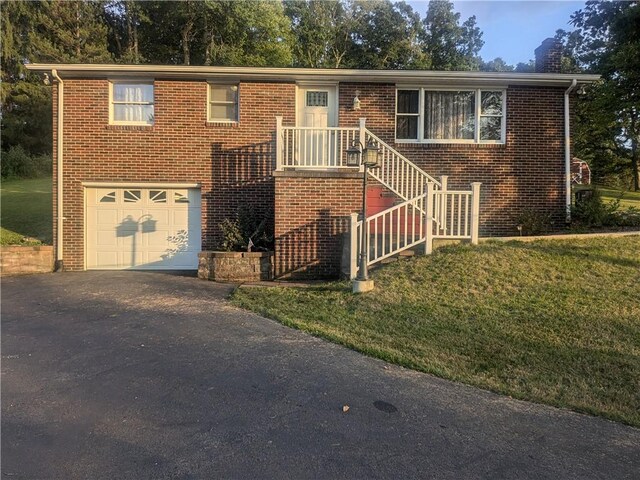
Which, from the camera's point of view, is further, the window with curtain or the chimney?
the chimney

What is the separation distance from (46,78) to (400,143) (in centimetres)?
892

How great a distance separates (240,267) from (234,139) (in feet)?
11.5

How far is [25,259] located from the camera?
10.4m

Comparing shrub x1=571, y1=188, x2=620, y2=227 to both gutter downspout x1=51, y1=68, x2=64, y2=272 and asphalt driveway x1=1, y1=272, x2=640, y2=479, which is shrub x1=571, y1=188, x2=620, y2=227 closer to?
asphalt driveway x1=1, y1=272, x2=640, y2=479

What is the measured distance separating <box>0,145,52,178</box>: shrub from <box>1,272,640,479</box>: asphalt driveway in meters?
24.4

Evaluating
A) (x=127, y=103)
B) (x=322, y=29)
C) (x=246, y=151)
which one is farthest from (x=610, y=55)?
(x=322, y=29)

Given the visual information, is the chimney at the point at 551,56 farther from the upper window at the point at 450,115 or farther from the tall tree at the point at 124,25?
the tall tree at the point at 124,25

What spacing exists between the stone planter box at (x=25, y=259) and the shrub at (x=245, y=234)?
4.09 meters

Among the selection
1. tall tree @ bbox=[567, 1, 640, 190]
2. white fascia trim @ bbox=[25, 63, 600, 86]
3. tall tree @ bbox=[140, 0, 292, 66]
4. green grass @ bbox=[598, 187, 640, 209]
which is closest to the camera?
white fascia trim @ bbox=[25, 63, 600, 86]

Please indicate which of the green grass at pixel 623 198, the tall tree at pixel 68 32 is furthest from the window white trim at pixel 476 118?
the tall tree at pixel 68 32

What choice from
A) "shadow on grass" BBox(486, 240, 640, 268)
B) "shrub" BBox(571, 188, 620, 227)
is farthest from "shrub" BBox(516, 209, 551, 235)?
"shadow on grass" BBox(486, 240, 640, 268)

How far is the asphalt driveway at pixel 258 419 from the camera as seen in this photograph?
2959 millimetres

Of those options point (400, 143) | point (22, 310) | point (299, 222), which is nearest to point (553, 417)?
point (299, 222)

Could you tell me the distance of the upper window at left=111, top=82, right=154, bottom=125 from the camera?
11250 mm
